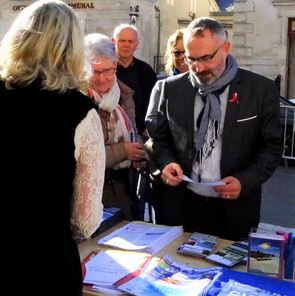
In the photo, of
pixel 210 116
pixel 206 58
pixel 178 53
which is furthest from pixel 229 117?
pixel 178 53

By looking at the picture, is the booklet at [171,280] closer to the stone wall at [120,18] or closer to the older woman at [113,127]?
the older woman at [113,127]

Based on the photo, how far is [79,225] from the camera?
5.93 ft

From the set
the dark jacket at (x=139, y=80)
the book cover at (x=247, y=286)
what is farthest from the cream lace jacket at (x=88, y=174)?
the dark jacket at (x=139, y=80)

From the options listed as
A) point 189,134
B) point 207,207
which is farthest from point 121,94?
point 207,207

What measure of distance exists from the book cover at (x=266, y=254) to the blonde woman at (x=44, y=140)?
720mm

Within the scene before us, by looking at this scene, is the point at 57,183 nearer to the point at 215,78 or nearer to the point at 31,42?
the point at 31,42

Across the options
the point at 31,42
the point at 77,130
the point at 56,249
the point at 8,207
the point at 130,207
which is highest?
the point at 31,42

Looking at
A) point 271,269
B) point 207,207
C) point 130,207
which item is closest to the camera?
point 271,269

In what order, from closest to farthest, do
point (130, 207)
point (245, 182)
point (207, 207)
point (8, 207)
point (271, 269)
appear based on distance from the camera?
1. point (8, 207)
2. point (271, 269)
3. point (245, 182)
4. point (207, 207)
5. point (130, 207)

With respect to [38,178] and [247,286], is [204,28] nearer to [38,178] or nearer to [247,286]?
[247,286]

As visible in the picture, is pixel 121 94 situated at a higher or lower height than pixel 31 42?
lower

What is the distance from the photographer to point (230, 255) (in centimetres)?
228

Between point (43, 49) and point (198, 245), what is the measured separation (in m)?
1.16

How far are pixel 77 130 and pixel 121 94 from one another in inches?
65.0
